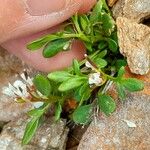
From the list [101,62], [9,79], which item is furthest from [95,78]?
[9,79]

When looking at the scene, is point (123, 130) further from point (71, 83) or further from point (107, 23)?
point (107, 23)

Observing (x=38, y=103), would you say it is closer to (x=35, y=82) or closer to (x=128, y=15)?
(x=35, y=82)

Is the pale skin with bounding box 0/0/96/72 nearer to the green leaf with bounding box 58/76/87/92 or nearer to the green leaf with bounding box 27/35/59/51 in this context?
the green leaf with bounding box 27/35/59/51

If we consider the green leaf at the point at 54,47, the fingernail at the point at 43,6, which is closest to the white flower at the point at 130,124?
the green leaf at the point at 54,47

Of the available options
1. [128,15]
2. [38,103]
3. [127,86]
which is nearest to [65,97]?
[38,103]

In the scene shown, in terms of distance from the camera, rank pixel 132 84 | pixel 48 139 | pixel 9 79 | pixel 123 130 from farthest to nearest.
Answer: pixel 9 79 < pixel 48 139 < pixel 123 130 < pixel 132 84

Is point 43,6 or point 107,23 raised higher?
point 43,6

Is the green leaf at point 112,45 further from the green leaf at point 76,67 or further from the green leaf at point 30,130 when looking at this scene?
the green leaf at point 30,130
